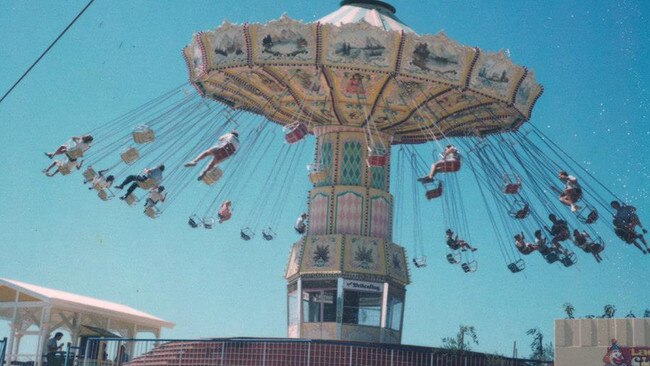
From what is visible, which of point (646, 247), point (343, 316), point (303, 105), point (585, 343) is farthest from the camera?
point (303, 105)

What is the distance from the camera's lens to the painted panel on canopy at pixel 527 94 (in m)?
25.0

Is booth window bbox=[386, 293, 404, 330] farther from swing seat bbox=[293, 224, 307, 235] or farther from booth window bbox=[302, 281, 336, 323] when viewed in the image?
swing seat bbox=[293, 224, 307, 235]

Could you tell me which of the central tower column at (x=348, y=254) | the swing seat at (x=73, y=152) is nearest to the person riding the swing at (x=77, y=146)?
the swing seat at (x=73, y=152)

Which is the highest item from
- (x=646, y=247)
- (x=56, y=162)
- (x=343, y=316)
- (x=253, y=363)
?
(x=56, y=162)

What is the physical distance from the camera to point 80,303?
80.8ft

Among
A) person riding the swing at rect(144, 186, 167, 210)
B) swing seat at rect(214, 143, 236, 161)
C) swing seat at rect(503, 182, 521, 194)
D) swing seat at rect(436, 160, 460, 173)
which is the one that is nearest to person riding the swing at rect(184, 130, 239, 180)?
swing seat at rect(214, 143, 236, 161)

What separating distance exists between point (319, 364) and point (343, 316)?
426 centimetres

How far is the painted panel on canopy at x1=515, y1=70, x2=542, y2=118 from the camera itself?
82.1 ft

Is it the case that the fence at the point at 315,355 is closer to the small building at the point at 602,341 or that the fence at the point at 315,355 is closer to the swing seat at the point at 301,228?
the small building at the point at 602,341

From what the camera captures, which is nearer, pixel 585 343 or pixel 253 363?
pixel 585 343

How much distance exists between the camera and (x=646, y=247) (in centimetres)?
2322

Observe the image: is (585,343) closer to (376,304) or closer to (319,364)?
(319,364)

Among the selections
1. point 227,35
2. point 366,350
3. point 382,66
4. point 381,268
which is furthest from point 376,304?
point 227,35

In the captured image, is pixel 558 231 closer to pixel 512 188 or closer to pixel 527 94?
pixel 512 188
